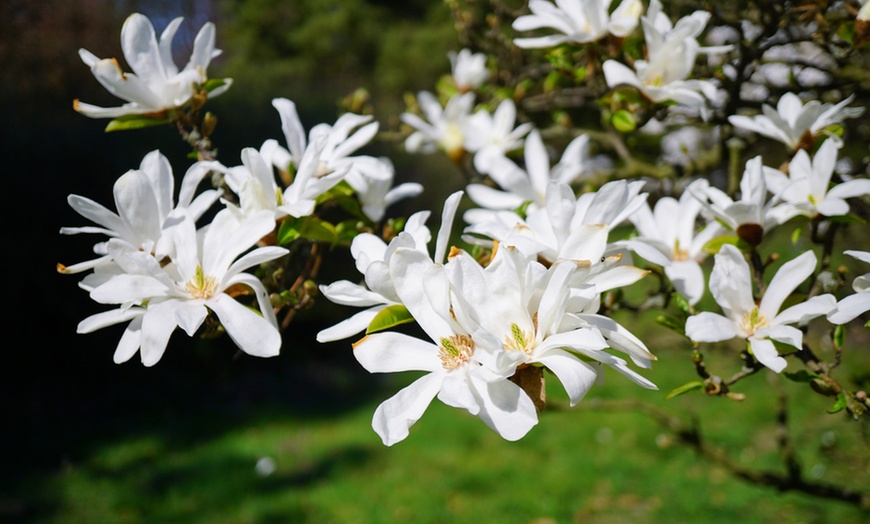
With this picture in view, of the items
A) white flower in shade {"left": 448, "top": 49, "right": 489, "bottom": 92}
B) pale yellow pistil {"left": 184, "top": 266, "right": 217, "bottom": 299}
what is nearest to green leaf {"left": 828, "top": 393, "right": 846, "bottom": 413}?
pale yellow pistil {"left": 184, "top": 266, "right": 217, "bottom": 299}

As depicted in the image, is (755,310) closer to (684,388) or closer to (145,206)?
(684,388)

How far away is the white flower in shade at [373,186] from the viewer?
1.04 meters

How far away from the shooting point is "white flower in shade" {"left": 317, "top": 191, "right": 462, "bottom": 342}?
0.75 m

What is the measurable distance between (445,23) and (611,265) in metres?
11.7

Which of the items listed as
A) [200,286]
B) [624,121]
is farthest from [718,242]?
[200,286]

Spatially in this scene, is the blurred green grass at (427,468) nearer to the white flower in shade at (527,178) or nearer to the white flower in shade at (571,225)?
the white flower in shade at (527,178)

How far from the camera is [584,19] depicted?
3.99 ft

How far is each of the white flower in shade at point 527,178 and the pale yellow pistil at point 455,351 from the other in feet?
1.42

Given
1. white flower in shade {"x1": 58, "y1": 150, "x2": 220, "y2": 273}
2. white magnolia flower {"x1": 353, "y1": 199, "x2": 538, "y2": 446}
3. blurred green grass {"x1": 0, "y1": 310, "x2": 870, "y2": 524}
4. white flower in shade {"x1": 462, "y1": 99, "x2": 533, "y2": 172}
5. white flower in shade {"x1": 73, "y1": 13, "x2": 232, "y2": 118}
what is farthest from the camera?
blurred green grass {"x1": 0, "y1": 310, "x2": 870, "y2": 524}

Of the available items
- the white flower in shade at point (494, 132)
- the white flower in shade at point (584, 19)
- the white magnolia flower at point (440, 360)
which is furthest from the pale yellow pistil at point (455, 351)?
the white flower in shade at point (494, 132)

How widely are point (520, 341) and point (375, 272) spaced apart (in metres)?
0.17

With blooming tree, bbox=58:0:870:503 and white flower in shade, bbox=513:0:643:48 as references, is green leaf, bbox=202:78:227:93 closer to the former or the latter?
blooming tree, bbox=58:0:870:503

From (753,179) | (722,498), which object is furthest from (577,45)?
(722,498)

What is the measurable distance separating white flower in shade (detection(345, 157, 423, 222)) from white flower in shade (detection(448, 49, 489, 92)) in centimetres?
97
